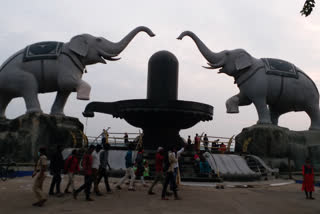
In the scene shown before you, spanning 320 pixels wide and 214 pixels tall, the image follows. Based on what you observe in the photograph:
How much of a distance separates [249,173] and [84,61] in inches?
422

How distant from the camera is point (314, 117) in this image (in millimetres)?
20859

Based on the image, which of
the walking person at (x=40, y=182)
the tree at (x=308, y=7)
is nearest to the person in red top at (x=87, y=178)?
the walking person at (x=40, y=182)

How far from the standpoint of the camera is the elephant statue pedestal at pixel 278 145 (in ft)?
62.1

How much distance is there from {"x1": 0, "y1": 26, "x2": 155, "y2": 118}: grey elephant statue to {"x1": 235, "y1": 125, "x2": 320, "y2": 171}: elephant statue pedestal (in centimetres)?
910

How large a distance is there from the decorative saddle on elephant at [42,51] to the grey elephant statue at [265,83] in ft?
23.0

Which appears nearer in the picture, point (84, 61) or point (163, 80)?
point (163, 80)

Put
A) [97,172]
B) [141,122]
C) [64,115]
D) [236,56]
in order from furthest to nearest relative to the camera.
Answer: [236,56]
[64,115]
[141,122]
[97,172]

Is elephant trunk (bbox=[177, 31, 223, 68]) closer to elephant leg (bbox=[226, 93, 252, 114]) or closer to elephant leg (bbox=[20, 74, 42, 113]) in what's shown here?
→ elephant leg (bbox=[226, 93, 252, 114])

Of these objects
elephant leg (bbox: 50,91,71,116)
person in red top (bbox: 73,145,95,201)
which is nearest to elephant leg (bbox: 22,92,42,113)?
elephant leg (bbox: 50,91,71,116)

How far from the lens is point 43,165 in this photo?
25.8 ft

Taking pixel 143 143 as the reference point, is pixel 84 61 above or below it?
above

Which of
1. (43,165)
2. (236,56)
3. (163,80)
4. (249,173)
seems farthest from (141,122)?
(43,165)

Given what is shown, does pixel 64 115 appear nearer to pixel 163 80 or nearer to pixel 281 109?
pixel 163 80

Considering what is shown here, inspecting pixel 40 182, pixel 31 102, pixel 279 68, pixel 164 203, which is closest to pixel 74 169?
pixel 40 182
